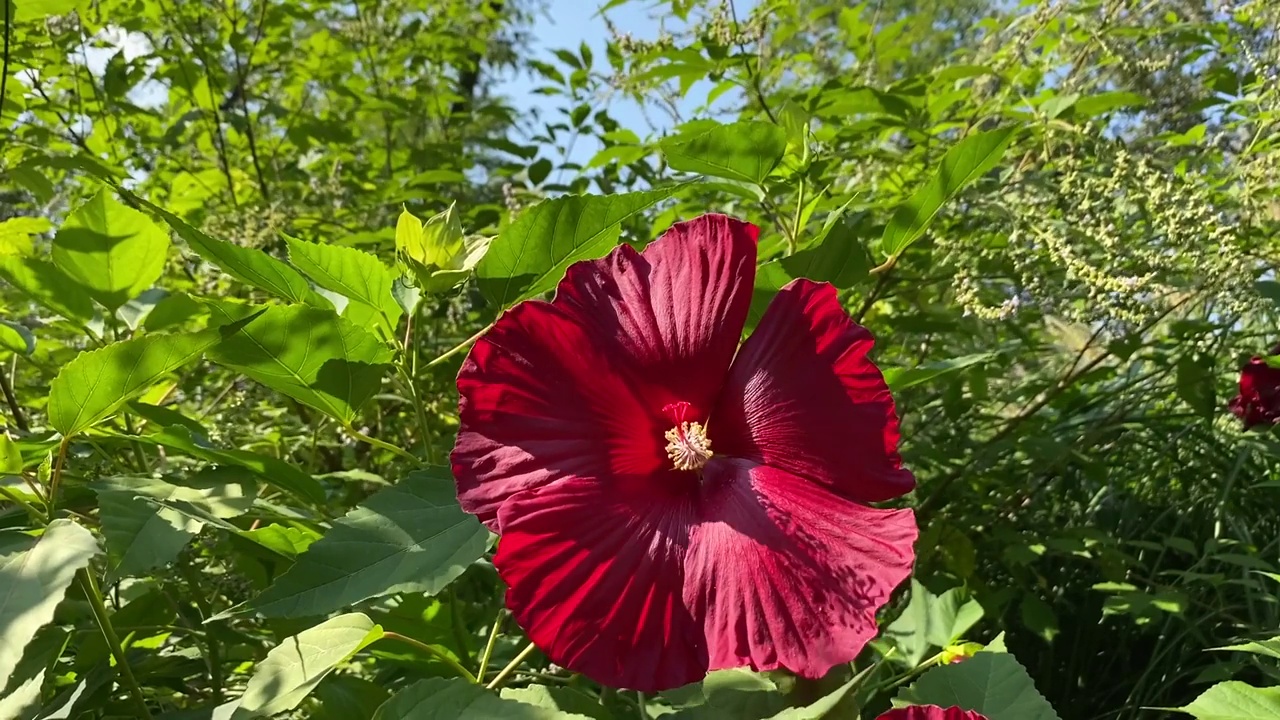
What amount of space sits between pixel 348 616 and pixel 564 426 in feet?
0.74

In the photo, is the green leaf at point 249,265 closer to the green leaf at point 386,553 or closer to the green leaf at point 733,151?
the green leaf at point 386,553

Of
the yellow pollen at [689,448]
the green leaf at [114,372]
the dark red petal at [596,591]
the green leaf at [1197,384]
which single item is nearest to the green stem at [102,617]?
the green leaf at [114,372]

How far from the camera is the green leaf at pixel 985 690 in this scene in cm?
63

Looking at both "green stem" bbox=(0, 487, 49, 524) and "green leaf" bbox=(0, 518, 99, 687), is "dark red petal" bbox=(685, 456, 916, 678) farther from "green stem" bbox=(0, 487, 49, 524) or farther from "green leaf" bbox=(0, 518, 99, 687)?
"green stem" bbox=(0, 487, 49, 524)

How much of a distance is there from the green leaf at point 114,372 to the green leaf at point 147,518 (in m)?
0.07

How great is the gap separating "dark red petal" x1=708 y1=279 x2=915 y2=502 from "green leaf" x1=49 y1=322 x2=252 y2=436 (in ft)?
1.39

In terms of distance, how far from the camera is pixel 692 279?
2.25ft


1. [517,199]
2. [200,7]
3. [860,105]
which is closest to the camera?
[860,105]

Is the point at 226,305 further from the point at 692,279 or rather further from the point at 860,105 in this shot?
the point at 860,105

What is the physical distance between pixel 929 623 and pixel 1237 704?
1.15 feet

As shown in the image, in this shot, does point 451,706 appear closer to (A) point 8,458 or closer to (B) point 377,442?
(B) point 377,442

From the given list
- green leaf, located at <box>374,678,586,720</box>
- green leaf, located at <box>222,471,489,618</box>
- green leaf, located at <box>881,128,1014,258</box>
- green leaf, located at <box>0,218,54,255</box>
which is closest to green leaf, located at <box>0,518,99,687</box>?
green leaf, located at <box>222,471,489,618</box>

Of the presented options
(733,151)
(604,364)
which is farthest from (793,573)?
(733,151)

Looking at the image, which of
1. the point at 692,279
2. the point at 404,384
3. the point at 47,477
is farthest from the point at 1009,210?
the point at 47,477
